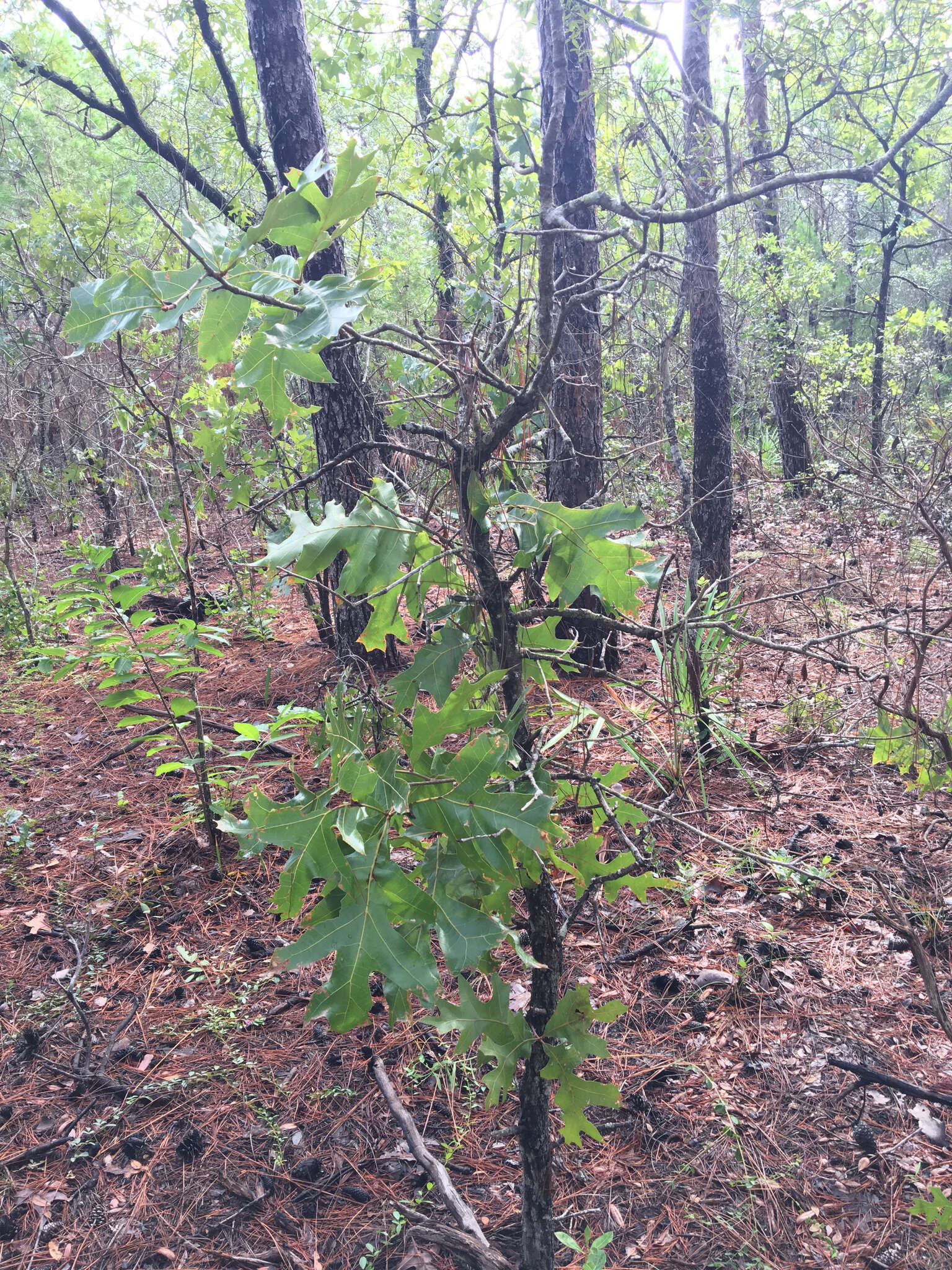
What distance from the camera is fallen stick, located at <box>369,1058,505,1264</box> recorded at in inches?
63.0

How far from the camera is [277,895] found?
1.07 metres

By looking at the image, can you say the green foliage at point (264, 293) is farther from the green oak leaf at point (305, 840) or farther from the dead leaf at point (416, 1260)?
the dead leaf at point (416, 1260)

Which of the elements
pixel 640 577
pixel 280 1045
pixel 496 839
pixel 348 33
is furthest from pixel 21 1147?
pixel 348 33

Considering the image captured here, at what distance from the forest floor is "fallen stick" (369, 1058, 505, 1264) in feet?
0.18

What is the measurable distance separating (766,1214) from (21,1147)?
6.04 feet

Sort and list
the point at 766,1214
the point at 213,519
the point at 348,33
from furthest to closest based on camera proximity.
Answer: the point at 213,519, the point at 348,33, the point at 766,1214

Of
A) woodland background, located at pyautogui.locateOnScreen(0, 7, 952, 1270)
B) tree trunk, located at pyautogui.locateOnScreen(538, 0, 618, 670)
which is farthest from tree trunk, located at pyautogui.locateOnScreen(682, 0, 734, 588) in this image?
tree trunk, located at pyautogui.locateOnScreen(538, 0, 618, 670)

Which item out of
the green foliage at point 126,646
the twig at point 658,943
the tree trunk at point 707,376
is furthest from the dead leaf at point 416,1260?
the tree trunk at point 707,376

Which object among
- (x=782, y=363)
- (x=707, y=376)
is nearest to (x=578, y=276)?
(x=707, y=376)

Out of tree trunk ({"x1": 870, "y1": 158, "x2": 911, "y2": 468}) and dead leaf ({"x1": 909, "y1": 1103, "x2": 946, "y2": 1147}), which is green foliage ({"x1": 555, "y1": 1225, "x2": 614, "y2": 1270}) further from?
tree trunk ({"x1": 870, "y1": 158, "x2": 911, "y2": 468})

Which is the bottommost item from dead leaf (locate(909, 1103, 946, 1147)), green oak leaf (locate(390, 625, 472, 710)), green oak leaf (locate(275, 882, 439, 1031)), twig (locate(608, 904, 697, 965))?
dead leaf (locate(909, 1103, 946, 1147))

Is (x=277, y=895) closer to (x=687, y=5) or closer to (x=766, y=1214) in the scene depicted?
(x=766, y=1214)

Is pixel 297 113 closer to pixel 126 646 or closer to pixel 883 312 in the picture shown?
pixel 126 646

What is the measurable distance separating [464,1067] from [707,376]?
5.34m
